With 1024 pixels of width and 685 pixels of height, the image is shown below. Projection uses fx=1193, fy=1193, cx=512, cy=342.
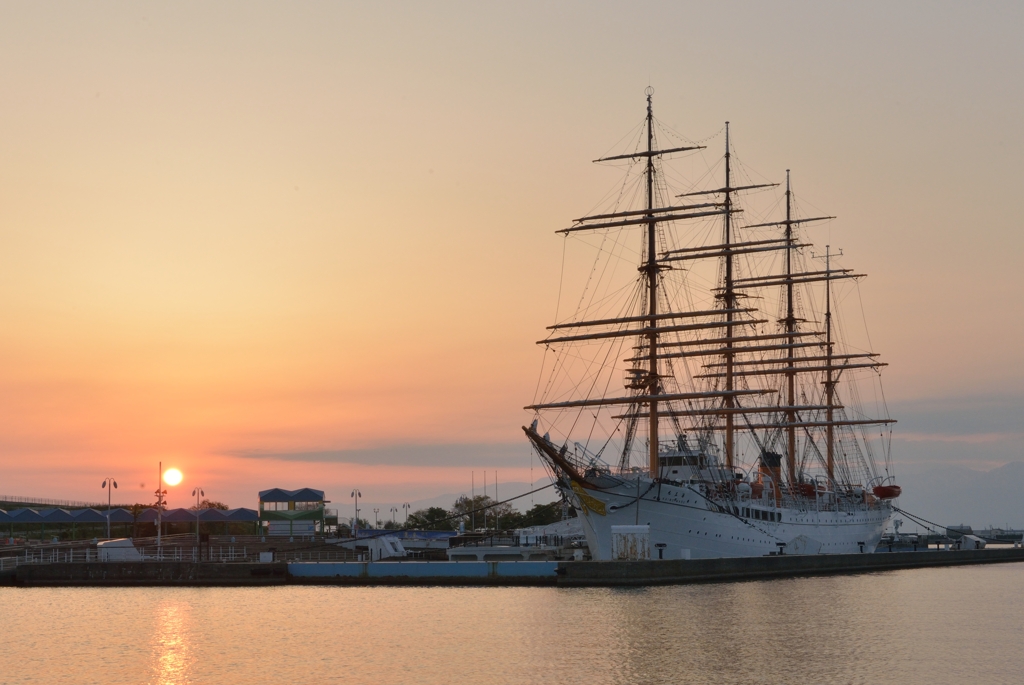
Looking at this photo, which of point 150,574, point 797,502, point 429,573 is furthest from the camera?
point 797,502

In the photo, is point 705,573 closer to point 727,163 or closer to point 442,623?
point 442,623

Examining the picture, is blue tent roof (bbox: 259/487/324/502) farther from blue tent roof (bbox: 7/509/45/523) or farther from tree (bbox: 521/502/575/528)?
tree (bbox: 521/502/575/528)

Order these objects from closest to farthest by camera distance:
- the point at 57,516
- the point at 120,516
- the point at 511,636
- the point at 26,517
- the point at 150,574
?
the point at 511,636 → the point at 150,574 → the point at 120,516 → the point at 26,517 → the point at 57,516

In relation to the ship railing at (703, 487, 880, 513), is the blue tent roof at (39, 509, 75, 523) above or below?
below

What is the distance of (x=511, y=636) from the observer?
48250 mm

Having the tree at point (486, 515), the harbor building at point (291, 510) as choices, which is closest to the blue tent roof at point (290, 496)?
the harbor building at point (291, 510)

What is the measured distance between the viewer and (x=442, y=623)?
173 ft

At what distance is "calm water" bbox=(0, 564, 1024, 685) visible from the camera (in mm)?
40812

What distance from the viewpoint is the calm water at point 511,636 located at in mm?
40812

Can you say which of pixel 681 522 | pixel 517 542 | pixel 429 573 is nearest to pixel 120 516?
pixel 517 542

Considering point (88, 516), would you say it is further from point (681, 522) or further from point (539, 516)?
point (539, 516)

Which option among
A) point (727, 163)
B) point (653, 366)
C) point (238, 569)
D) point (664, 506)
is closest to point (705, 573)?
point (664, 506)

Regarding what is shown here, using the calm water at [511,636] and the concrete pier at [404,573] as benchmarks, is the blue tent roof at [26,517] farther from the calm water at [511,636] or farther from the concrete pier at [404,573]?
the calm water at [511,636]

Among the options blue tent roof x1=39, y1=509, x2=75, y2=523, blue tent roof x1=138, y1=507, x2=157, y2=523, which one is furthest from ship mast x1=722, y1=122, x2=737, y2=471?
blue tent roof x1=39, y1=509, x2=75, y2=523
